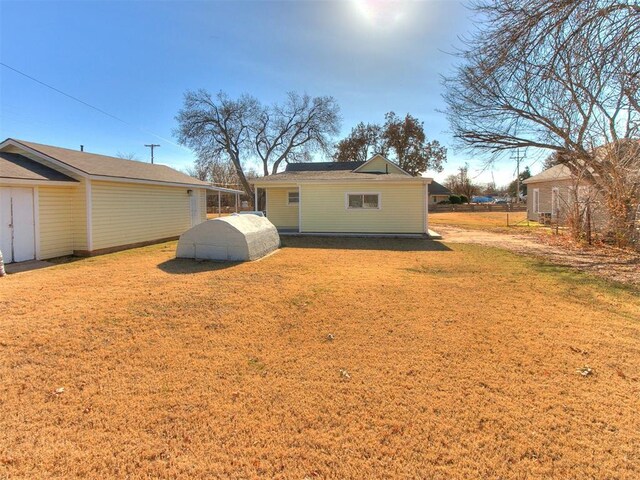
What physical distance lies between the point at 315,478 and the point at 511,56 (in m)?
7.15

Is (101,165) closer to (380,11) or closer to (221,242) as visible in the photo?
(221,242)

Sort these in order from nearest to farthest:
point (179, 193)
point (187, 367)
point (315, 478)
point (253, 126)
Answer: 1. point (315, 478)
2. point (187, 367)
3. point (179, 193)
4. point (253, 126)

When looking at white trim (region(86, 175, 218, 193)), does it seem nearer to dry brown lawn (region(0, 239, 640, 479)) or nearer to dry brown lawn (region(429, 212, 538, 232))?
dry brown lawn (region(0, 239, 640, 479))

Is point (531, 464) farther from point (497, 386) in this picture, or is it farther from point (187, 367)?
point (187, 367)

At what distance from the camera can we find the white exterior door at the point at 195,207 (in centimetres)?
1800

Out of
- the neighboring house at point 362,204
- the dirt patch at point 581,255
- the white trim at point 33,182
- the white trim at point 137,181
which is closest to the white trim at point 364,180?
the neighboring house at point 362,204

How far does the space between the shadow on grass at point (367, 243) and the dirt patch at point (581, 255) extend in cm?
172

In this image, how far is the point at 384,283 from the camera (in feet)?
24.2

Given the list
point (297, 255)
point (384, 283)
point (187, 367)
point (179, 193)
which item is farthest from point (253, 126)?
point (187, 367)

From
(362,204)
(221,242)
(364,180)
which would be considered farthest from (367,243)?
(221,242)

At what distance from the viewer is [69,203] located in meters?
11.1

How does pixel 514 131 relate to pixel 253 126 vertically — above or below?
below

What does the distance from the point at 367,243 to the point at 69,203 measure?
1047 cm

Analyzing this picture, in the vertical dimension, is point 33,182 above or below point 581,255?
above
